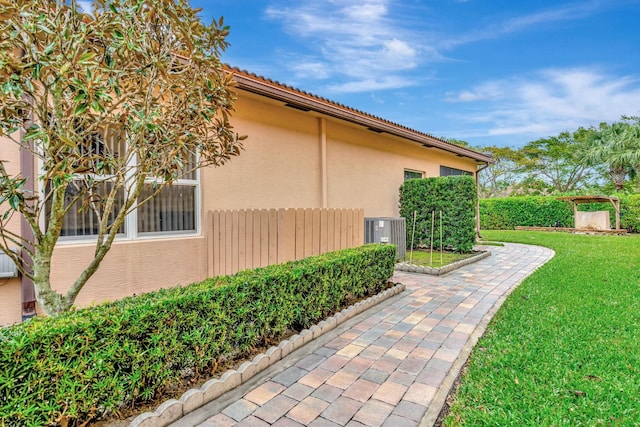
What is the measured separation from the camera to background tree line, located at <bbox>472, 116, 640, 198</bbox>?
60.6 feet

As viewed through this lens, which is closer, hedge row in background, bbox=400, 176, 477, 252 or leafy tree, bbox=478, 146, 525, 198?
hedge row in background, bbox=400, 176, 477, 252

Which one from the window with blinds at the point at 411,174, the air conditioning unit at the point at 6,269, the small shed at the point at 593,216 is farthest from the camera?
the small shed at the point at 593,216

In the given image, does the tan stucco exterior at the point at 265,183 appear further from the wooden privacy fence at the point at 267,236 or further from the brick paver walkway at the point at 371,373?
the brick paver walkway at the point at 371,373

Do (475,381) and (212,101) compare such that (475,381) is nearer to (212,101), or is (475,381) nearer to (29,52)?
(212,101)

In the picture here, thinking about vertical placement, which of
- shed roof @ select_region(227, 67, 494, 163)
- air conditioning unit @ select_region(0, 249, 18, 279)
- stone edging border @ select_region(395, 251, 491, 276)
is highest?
shed roof @ select_region(227, 67, 494, 163)

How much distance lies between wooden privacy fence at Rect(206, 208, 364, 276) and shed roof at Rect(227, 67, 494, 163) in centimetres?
198

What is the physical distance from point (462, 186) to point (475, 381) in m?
7.05

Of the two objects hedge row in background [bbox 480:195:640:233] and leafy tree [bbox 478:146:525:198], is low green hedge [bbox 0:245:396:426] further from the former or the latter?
leafy tree [bbox 478:146:525:198]

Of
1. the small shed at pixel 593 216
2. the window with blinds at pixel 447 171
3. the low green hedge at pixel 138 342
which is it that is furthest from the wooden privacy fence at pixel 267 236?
the small shed at pixel 593 216

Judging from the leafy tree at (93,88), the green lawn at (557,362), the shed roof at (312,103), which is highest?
the shed roof at (312,103)

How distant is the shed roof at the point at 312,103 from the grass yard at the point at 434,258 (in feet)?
11.0

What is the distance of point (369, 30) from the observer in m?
9.97

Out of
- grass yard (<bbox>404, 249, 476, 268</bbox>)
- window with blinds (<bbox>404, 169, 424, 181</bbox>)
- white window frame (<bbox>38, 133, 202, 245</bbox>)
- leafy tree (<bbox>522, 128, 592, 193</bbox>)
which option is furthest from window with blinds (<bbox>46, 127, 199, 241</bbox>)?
leafy tree (<bbox>522, 128, 592, 193</bbox>)

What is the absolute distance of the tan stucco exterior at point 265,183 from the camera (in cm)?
409
